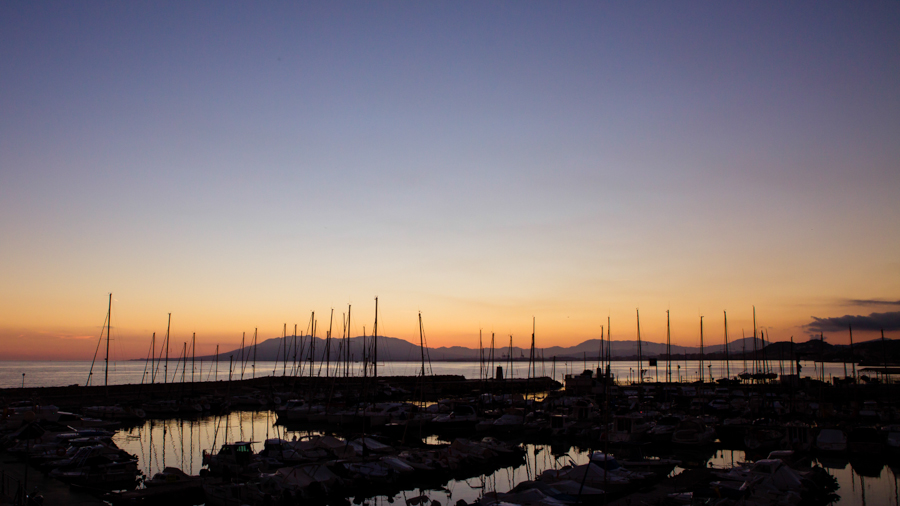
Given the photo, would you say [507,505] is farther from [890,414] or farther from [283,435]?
[890,414]

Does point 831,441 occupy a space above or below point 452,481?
above

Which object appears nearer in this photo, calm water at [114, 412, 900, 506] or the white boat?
calm water at [114, 412, 900, 506]

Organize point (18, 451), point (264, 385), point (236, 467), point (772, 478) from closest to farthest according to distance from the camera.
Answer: point (772, 478)
point (236, 467)
point (18, 451)
point (264, 385)

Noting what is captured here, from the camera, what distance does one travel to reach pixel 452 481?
2684cm

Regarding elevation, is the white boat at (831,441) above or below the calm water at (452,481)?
above

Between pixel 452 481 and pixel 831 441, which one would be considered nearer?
pixel 452 481

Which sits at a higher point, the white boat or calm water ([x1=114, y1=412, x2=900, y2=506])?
the white boat

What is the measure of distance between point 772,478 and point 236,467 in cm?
2045

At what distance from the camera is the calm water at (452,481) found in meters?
24.4

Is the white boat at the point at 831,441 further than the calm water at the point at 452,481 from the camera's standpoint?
Yes

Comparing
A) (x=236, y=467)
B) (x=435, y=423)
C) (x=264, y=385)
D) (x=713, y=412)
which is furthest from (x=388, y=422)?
(x=264, y=385)

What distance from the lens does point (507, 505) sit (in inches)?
680

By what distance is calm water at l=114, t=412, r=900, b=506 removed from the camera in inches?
960

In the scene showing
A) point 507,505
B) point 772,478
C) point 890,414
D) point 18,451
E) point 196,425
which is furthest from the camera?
point 196,425
